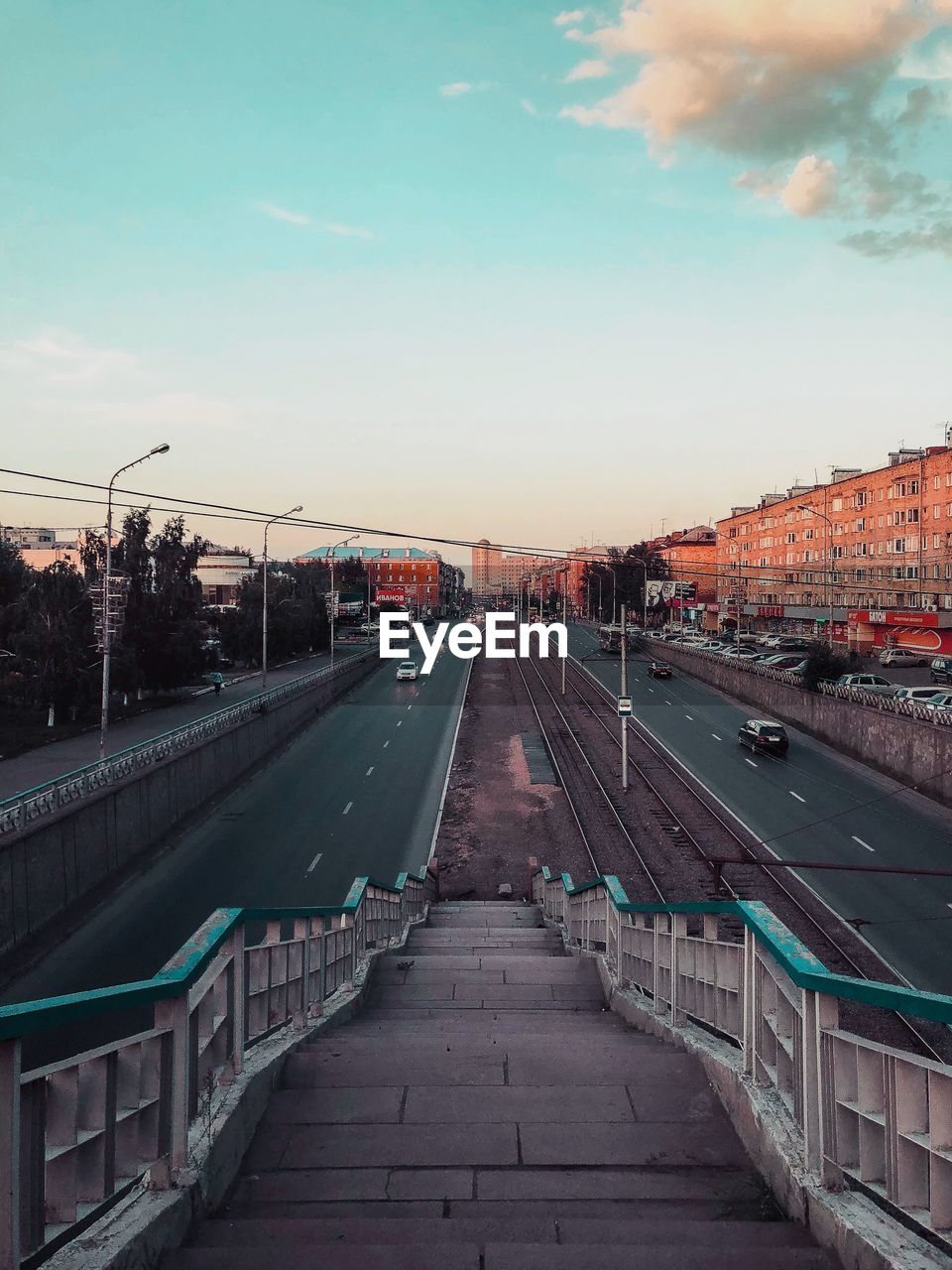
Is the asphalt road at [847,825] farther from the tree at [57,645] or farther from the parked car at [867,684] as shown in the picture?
the tree at [57,645]

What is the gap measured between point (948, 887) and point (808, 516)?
57.9 metres

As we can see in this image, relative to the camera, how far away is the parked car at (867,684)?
37.2m

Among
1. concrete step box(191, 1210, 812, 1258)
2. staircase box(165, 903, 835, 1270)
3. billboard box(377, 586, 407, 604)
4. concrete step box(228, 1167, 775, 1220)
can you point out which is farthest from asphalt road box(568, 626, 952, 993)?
billboard box(377, 586, 407, 604)

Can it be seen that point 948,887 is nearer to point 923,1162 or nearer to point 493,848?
point 493,848

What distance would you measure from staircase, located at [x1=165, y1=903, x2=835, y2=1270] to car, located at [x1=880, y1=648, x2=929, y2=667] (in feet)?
165

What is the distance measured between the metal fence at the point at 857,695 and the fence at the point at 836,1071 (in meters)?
27.2

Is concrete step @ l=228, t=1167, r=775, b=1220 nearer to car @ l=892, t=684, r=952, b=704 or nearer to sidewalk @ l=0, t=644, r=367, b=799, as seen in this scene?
sidewalk @ l=0, t=644, r=367, b=799

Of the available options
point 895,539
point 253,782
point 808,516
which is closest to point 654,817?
point 253,782

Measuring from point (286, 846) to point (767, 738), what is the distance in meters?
19.9

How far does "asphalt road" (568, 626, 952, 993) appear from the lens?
17188mm

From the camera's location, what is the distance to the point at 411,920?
14648 mm

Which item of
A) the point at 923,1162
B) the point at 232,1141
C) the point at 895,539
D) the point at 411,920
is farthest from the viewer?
the point at 895,539

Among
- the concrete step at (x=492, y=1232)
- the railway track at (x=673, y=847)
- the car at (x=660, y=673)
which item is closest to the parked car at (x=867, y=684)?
the railway track at (x=673, y=847)

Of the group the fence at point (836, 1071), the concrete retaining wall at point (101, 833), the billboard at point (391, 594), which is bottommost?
the concrete retaining wall at point (101, 833)
